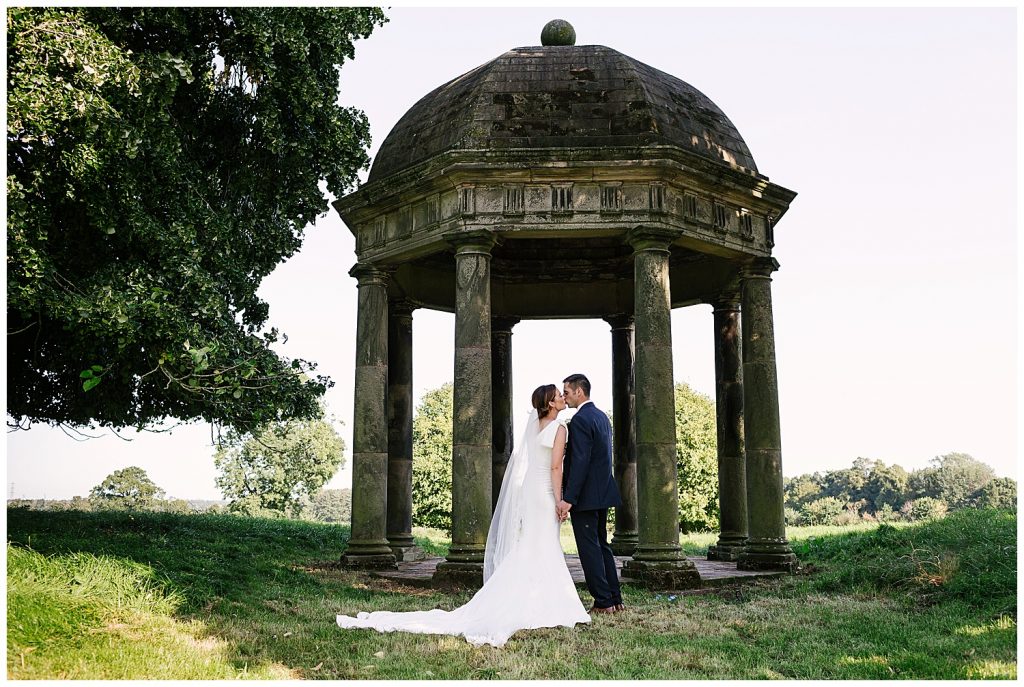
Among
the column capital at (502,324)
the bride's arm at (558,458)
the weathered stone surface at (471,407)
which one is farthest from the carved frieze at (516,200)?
the column capital at (502,324)

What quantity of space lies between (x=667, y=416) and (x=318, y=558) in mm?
8636

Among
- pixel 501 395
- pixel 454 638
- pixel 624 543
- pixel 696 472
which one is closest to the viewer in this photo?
pixel 454 638

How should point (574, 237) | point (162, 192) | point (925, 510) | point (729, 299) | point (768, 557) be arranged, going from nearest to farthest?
point (162, 192)
point (768, 557)
point (574, 237)
point (729, 299)
point (925, 510)

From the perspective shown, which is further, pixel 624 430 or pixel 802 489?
pixel 802 489

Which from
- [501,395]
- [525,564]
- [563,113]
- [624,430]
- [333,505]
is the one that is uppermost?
[563,113]

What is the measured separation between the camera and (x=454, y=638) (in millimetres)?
9789

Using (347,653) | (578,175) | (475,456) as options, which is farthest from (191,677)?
(578,175)

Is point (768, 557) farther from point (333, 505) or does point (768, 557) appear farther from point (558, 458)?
point (333, 505)

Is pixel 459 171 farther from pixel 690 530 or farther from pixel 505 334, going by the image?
pixel 690 530

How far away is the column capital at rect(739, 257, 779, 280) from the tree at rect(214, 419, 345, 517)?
50.5 metres

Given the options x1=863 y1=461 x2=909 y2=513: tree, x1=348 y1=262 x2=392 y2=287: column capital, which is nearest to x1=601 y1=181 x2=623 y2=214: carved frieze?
x1=348 y1=262 x2=392 y2=287: column capital

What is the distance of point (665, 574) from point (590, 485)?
339cm

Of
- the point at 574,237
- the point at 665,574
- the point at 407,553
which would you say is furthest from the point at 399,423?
the point at 665,574

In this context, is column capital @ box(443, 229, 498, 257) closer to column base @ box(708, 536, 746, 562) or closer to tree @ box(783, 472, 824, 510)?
column base @ box(708, 536, 746, 562)
